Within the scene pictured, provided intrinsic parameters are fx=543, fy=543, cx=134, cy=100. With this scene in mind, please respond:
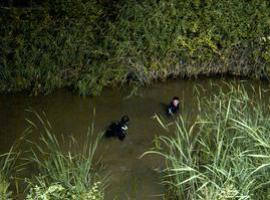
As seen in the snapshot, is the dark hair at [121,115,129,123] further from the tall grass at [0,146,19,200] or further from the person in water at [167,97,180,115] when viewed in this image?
the tall grass at [0,146,19,200]

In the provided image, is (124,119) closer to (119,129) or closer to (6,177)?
(119,129)

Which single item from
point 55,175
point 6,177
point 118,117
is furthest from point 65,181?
point 118,117

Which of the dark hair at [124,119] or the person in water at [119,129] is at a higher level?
the dark hair at [124,119]

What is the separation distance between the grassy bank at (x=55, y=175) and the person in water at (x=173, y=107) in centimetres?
108

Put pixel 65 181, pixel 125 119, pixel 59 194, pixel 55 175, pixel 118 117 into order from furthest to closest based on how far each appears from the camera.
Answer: pixel 118 117 < pixel 125 119 < pixel 55 175 < pixel 65 181 < pixel 59 194

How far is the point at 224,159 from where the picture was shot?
4.75 metres

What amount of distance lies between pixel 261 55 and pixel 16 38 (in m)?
3.47

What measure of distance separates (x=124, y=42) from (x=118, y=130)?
1.57 meters

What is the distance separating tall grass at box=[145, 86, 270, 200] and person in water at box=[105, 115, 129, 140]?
0.90 meters

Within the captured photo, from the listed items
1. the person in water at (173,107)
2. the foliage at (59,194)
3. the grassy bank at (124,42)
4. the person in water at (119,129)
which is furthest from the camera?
the grassy bank at (124,42)

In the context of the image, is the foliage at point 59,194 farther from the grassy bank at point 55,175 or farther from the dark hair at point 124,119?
the dark hair at point 124,119

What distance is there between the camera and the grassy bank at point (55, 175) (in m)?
4.51

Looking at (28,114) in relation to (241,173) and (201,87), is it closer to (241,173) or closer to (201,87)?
(201,87)

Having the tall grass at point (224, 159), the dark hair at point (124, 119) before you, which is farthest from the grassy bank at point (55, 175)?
the tall grass at point (224, 159)
